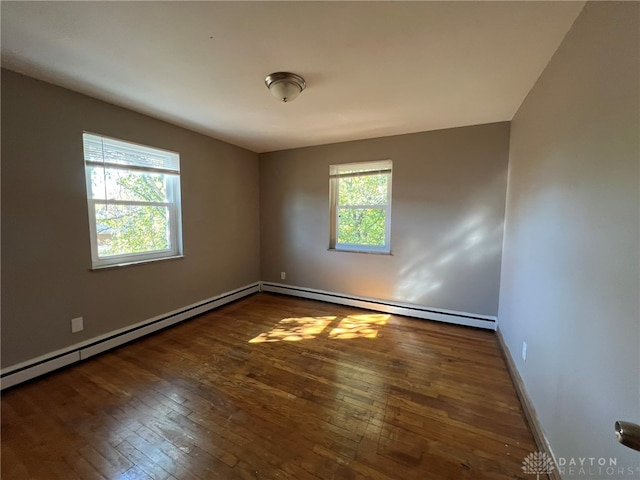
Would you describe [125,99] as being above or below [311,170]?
above

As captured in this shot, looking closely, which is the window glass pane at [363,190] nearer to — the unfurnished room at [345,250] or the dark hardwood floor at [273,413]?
the unfurnished room at [345,250]

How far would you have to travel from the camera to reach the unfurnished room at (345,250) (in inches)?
46.3

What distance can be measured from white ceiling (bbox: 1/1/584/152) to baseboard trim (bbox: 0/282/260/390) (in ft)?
7.21

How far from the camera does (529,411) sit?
165 cm

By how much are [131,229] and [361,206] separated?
9.04ft

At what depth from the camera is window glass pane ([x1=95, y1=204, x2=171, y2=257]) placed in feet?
8.10

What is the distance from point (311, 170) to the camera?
12.7ft

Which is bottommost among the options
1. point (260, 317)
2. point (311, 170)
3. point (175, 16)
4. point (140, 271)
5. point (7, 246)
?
point (260, 317)

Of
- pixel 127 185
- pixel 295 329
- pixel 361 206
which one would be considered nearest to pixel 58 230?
pixel 127 185

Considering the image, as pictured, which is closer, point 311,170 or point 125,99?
point 125,99

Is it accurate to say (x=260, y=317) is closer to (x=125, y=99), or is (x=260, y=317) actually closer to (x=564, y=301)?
(x=125, y=99)

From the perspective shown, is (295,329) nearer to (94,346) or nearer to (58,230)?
(94,346)

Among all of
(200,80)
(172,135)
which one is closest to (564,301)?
(200,80)

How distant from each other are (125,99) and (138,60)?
0.82 m
